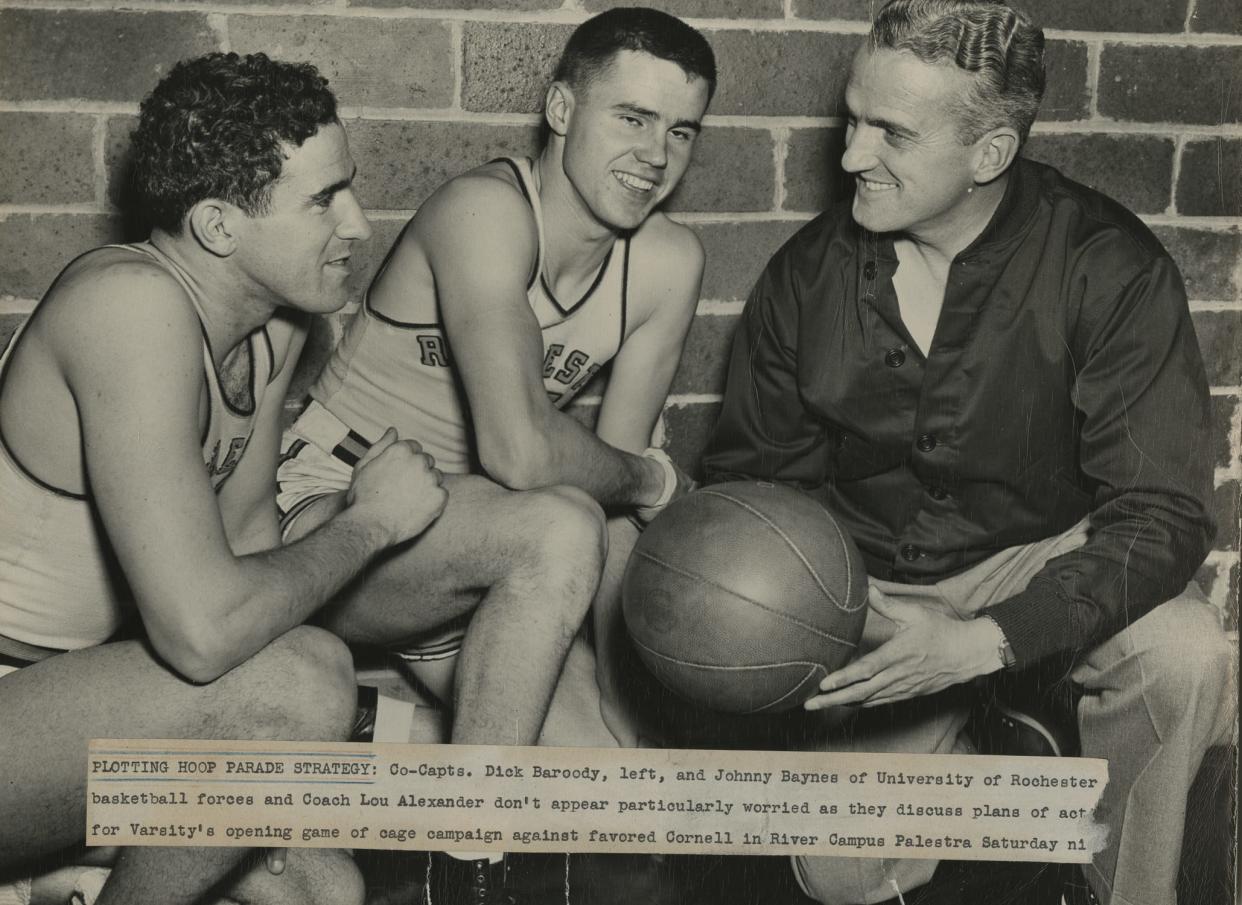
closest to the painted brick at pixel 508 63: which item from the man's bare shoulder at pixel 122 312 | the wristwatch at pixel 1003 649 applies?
the man's bare shoulder at pixel 122 312

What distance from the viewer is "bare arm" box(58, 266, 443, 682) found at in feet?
6.19

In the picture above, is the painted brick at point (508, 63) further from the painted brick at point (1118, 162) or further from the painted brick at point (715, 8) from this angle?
the painted brick at point (1118, 162)

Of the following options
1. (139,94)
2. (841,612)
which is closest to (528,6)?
(139,94)

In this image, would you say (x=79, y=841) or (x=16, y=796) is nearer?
(x=16, y=796)

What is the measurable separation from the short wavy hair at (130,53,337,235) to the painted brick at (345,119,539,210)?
0.76 meters

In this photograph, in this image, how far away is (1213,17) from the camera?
306 cm

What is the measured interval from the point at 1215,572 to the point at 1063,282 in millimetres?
1206

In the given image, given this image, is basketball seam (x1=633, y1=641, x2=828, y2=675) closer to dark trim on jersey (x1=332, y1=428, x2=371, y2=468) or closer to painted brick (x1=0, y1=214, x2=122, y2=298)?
dark trim on jersey (x1=332, y1=428, x2=371, y2=468)

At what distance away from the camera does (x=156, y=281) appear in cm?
191

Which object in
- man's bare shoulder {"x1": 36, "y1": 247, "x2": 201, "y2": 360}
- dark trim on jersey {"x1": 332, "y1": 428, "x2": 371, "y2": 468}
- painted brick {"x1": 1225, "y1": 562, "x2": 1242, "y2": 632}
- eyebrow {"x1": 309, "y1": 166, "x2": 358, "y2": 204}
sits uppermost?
eyebrow {"x1": 309, "y1": 166, "x2": 358, "y2": 204}

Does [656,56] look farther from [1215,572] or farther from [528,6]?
[1215,572]

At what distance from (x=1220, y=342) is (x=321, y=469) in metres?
2.30

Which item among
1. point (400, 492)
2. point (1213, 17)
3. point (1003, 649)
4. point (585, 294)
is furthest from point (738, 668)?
point (1213, 17)

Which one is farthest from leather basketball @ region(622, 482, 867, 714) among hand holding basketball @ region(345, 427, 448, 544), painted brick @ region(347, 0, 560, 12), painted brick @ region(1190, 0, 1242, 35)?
painted brick @ region(1190, 0, 1242, 35)
